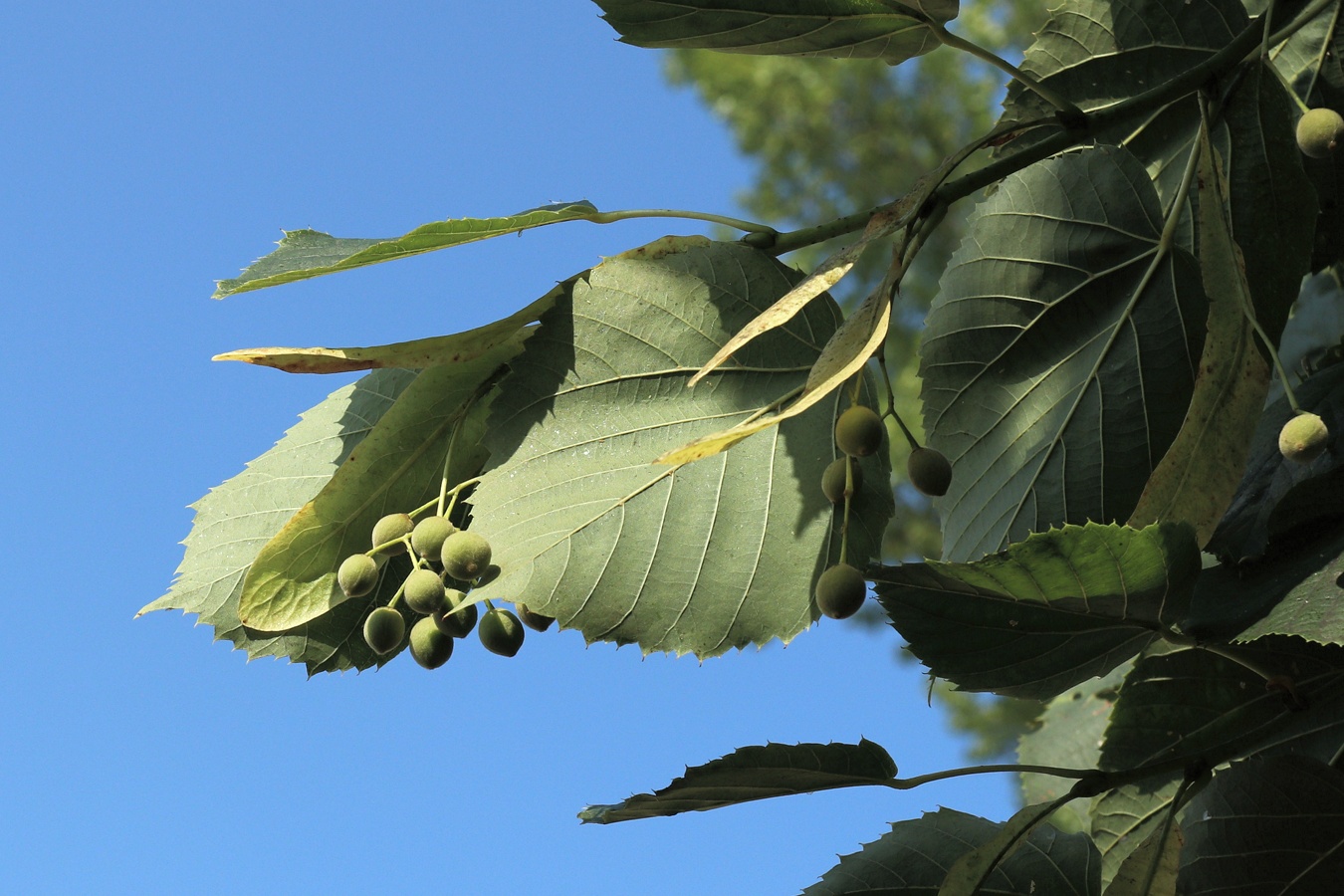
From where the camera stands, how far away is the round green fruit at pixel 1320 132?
4.06ft

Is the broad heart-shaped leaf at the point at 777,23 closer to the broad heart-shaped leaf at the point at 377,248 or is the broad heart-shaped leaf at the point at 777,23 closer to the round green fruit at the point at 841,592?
the broad heart-shaped leaf at the point at 377,248

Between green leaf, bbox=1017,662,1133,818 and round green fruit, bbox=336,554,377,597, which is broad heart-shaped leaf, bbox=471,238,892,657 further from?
green leaf, bbox=1017,662,1133,818

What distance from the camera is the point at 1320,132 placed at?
1.24 m

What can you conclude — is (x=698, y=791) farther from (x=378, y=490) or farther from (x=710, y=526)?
(x=378, y=490)

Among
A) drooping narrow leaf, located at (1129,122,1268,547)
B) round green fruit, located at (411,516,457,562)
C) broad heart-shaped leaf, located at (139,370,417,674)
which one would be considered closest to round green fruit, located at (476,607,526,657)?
round green fruit, located at (411,516,457,562)

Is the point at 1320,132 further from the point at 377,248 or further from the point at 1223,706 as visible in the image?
the point at 377,248

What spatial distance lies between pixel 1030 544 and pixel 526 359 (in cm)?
51

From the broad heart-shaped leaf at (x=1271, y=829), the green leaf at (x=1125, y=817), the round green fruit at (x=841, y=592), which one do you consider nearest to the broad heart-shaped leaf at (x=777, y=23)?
the round green fruit at (x=841, y=592)

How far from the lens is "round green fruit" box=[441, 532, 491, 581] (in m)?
1.08

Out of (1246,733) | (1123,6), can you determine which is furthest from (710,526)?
(1123,6)

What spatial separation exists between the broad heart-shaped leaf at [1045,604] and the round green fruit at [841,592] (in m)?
0.02

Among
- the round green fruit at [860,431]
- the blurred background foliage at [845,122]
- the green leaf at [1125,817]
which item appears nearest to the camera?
the round green fruit at [860,431]

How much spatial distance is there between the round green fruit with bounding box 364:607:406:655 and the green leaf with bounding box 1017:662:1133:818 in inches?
57.1

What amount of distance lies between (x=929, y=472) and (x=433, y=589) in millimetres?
498
